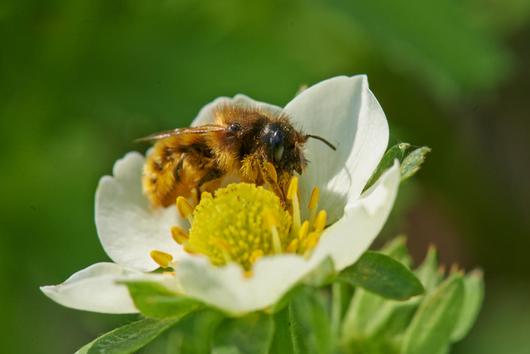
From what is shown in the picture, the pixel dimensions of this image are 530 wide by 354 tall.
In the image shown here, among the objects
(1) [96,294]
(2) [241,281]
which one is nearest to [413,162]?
(2) [241,281]

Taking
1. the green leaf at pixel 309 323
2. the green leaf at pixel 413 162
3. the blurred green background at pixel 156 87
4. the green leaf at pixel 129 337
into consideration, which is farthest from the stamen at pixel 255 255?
the blurred green background at pixel 156 87

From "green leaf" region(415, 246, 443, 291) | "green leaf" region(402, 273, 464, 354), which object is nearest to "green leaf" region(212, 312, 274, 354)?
"green leaf" region(402, 273, 464, 354)

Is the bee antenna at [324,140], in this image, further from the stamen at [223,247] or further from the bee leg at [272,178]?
the stamen at [223,247]

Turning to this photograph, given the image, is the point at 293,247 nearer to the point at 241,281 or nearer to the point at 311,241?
the point at 311,241

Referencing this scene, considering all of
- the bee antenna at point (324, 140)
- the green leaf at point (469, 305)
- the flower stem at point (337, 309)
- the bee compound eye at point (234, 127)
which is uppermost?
the bee compound eye at point (234, 127)

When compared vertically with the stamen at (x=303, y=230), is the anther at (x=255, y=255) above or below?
below

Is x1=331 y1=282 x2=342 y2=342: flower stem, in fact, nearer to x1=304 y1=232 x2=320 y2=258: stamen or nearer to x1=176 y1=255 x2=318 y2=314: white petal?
x1=304 y1=232 x2=320 y2=258: stamen
